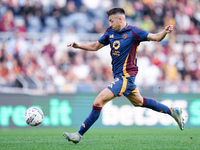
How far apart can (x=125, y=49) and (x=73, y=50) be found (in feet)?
26.5

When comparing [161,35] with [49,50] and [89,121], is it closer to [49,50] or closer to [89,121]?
[89,121]

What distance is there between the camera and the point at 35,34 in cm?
1577

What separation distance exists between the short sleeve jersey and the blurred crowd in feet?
20.5

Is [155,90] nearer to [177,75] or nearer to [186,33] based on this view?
[177,75]

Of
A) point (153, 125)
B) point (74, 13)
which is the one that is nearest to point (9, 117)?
point (153, 125)

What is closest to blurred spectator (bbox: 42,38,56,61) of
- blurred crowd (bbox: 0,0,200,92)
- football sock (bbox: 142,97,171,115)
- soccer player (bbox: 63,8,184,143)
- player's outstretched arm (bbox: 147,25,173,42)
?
blurred crowd (bbox: 0,0,200,92)

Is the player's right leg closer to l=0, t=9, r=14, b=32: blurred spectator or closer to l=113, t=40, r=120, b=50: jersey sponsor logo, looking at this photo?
l=113, t=40, r=120, b=50: jersey sponsor logo

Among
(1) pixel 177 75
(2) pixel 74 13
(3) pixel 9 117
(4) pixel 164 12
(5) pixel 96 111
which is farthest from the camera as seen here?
(4) pixel 164 12

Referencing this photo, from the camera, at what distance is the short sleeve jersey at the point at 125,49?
298 inches

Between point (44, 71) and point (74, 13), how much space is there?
3414 mm

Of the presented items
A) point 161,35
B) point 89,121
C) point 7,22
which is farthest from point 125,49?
point 7,22

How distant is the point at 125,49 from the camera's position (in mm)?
7613

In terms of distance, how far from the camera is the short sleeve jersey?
7578 millimetres

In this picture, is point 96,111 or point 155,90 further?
point 155,90
